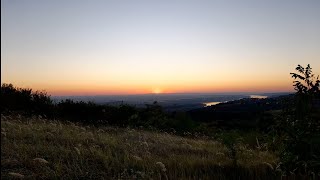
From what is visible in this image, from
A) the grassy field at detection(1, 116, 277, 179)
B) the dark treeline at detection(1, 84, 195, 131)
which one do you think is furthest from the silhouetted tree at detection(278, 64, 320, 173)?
the dark treeline at detection(1, 84, 195, 131)

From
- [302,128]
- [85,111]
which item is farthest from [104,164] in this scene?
[85,111]

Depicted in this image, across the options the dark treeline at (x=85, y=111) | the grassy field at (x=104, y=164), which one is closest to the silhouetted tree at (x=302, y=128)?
the grassy field at (x=104, y=164)

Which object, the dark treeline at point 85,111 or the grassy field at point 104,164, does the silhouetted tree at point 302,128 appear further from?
the dark treeline at point 85,111

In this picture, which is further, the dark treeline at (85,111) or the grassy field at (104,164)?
the dark treeline at (85,111)

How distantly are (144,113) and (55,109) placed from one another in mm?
6006

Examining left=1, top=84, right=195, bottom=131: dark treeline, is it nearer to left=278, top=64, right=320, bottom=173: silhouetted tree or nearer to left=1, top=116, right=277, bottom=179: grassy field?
left=1, top=116, right=277, bottom=179: grassy field

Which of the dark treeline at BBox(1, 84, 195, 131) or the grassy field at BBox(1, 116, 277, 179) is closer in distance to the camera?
the grassy field at BBox(1, 116, 277, 179)

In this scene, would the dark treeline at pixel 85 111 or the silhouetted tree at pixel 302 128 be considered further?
the dark treeline at pixel 85 111

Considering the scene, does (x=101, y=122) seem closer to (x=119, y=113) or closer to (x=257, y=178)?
(x=119, y=113)

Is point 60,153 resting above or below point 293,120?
below

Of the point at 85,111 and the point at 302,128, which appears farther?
the point at 85,111

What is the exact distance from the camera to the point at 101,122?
17.0m

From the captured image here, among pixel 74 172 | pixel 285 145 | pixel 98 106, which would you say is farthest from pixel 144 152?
pixel 98 106

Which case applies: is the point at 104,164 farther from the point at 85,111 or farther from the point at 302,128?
the point at 85,111
